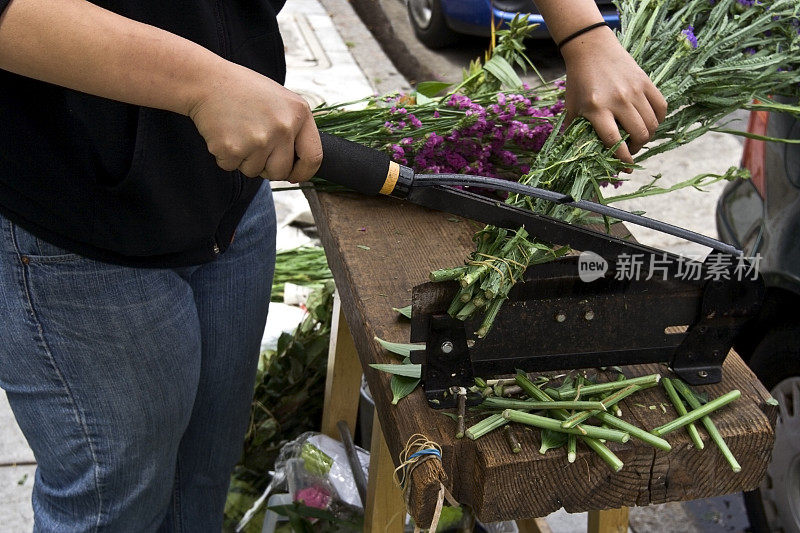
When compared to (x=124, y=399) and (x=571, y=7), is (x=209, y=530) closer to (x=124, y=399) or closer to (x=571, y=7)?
(x=124, y=399)

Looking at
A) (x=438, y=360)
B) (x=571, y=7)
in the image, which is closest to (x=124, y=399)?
(x=438, y=360)

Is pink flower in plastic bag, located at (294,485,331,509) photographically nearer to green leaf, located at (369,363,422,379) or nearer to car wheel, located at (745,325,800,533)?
green leaf, located at (369,363,422,379)

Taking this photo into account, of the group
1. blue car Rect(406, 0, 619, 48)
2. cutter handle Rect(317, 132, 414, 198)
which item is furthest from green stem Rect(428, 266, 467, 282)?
blue car Rect(406, 0, 619, 48)

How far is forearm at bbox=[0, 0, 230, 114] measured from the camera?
1002mm

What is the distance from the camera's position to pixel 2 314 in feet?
4.41

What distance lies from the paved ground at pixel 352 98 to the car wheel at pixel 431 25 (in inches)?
3.8

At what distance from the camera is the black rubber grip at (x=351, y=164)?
4.21ft

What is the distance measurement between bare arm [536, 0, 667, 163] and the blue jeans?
26.6 inches

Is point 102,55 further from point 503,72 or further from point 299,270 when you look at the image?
point 299,270

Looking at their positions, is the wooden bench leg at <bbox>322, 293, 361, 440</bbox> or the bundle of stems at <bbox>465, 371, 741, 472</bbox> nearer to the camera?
the bundle of stems at <bbox>465, 371, 741, 472</bbox>

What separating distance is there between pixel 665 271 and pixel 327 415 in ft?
4.45

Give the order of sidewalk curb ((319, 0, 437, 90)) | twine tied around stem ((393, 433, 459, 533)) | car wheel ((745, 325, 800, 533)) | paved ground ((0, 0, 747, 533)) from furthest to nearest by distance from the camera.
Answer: sidewalk curb ((319, 0, 437, 90)), paved ground ((0, 0, 747, 533)), car wheel ((745, 325, 800, 533)), twine tied around stem ((393, 433, 459, 533))

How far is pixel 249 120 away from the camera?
1096 millimetres

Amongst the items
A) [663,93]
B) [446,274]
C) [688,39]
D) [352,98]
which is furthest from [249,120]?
[352,98]
